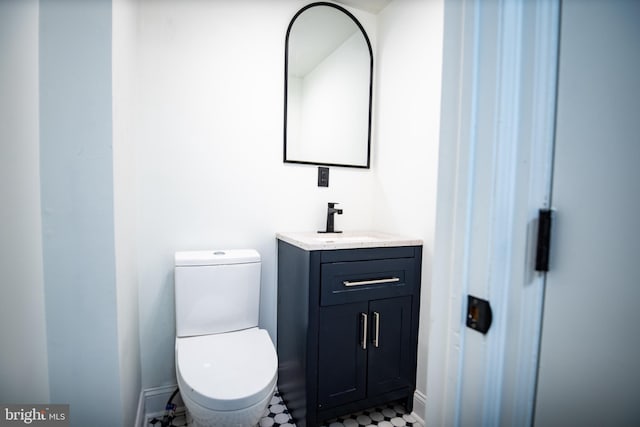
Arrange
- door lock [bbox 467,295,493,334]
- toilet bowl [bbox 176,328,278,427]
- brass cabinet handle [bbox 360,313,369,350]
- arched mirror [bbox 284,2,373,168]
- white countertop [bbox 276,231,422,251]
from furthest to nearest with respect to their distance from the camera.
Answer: arched mirror [bbox 284,2,373,168]
brass cabinet handle [bbox 360,313,369,350]
white countertop [bbox 276,231,422,251]
toilet bowl [bbox 176,328,278,427]
door lock [bbox 467,295,493,334]

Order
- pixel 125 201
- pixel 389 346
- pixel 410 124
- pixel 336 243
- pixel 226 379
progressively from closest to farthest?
1. pixel 226 379
2. pixel 125 201
3. pixel 336 243
4. pixel 389 346
5. pixel 410 124

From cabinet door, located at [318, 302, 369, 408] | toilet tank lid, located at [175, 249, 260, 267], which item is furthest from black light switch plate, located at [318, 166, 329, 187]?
cabinet door, located at [318, 302, 369, 408]

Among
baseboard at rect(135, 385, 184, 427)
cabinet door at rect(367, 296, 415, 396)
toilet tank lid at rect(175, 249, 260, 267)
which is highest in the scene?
toilet tank lid at rect(175, 249, 260, 267)

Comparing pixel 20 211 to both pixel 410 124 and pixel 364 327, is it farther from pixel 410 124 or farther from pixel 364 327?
pixel 410 124

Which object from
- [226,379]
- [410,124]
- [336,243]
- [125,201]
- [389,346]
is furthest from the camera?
[410,124]

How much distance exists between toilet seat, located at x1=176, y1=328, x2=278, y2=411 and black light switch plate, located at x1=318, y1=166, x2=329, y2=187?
929 millimetres

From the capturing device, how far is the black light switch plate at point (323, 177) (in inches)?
72.5

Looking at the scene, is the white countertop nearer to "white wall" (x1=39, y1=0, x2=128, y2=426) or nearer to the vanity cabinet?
the vanity cabinet

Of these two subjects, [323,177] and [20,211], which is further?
[323,177]

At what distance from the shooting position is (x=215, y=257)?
1447 mm

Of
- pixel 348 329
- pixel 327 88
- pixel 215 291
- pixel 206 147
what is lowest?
pixel 348 329

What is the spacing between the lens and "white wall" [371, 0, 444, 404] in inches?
59.8

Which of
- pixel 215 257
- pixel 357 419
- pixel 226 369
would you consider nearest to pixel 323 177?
pixel 215 257

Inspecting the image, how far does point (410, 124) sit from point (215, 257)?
127 centimetres
